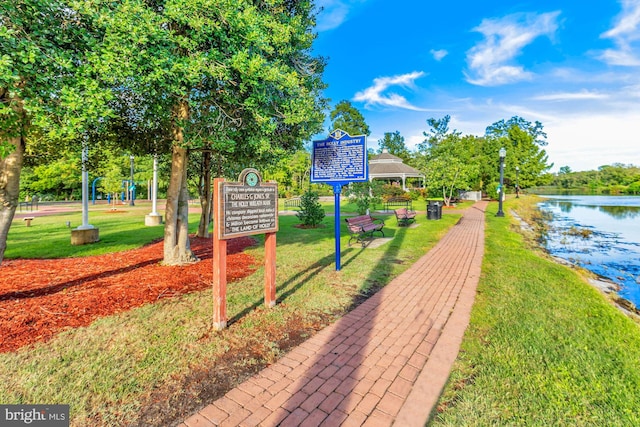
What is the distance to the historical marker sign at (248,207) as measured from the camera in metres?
4.19

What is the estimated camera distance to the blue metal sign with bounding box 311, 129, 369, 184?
6.88 metres

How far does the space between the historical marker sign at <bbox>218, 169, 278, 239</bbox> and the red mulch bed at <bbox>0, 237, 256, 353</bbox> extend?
6.82ft

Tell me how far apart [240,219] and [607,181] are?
10267 cm

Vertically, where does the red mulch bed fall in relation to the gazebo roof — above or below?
below

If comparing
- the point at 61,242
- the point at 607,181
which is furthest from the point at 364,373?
the point at 607,181

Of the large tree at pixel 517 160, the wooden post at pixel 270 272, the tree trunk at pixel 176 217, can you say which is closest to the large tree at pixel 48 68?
the wooden post at pixel 270 272

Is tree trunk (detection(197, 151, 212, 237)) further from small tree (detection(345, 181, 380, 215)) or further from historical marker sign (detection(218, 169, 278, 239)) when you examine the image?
small tree (detection(345, 181, 380, 215))

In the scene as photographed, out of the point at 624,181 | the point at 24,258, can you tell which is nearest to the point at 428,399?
the point at 24,258

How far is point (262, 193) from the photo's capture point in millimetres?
4812

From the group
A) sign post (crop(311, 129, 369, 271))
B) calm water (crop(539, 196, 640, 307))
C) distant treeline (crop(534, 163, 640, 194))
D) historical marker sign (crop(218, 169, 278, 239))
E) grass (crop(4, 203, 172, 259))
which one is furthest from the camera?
distant treeline (crop(534, 163, 640, 194))

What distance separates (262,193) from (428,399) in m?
3.47

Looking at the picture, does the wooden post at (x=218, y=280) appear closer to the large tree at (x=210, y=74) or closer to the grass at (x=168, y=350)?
the grass at (x=168, y=350)

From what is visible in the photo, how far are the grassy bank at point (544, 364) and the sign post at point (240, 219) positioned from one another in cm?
285

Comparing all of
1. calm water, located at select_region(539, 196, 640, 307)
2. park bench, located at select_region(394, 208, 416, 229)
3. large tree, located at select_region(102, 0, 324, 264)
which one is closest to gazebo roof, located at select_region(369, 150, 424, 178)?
calm water, located at select_region(539, 196, 640, 307)
